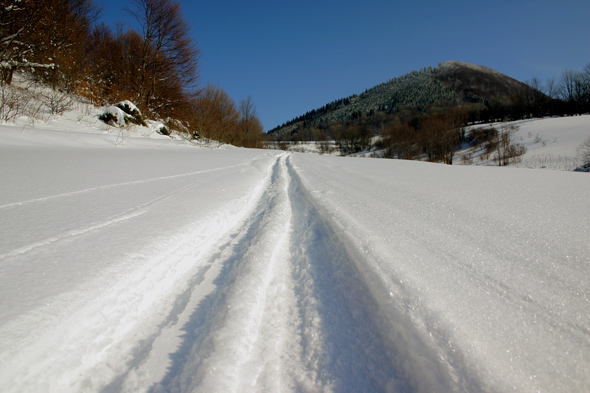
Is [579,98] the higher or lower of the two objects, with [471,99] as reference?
lower

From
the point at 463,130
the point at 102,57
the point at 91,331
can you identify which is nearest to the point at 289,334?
the point at 91,331

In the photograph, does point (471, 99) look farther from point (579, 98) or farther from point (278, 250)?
point (278, 250)

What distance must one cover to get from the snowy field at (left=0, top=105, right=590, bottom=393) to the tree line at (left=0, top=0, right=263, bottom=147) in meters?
8.37

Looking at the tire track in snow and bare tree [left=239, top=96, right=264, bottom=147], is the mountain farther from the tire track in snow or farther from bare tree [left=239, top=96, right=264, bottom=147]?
the tire track in snow

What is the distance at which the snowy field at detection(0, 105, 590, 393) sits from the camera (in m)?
0.49

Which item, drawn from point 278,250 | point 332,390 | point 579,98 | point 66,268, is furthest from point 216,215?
point 579,98

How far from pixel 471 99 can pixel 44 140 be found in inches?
4027

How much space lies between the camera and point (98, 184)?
184 centimetres

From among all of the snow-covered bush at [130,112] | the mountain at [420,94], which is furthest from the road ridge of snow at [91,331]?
the mountain at [420,94]

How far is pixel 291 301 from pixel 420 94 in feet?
339

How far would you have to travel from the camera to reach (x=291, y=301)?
81 centimetres

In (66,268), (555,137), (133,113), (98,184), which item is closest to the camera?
(66,268)

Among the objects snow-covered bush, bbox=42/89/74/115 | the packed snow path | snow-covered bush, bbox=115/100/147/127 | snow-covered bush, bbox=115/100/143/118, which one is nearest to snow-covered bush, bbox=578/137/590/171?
the packed snow path

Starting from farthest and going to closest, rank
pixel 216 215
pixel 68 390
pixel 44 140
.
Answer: pixel 44 140 < pixel 216 215 < pixel 68 390
